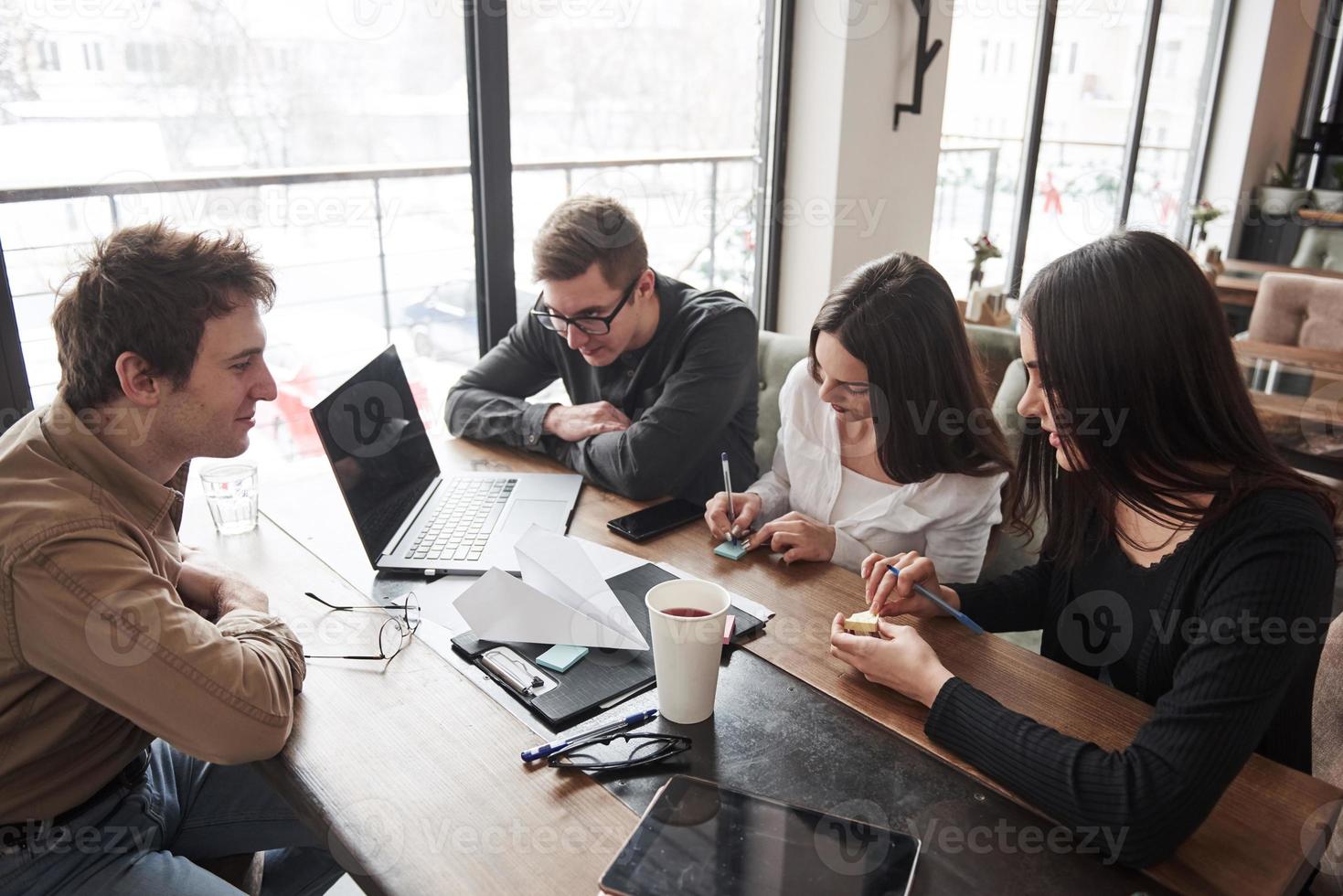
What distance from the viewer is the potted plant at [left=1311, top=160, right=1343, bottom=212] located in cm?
498

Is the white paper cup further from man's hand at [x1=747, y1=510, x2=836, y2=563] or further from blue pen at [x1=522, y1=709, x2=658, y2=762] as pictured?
man's hand at [x1=747, y1=510, x2=836, y2=563]

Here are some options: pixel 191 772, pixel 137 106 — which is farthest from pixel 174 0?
pixel 191 772

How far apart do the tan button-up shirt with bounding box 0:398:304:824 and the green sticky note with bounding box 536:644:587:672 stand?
0.91 feet

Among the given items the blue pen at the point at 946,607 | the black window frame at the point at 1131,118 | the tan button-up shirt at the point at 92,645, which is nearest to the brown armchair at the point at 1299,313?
the black window frame at the point at 1131,118

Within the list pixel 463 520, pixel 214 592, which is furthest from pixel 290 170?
pixel 214 592

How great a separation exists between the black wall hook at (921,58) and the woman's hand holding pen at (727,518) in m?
2.07

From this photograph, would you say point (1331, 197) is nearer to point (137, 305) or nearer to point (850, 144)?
point (850, 144)

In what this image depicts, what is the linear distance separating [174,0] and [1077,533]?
191 centimetres

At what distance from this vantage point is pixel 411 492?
1539 mm

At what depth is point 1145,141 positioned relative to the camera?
500 cm

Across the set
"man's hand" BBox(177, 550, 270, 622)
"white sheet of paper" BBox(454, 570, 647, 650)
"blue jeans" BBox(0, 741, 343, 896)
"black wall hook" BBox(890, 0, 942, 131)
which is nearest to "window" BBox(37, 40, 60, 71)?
"man's hand" BBox(177, 550, 270, 622)

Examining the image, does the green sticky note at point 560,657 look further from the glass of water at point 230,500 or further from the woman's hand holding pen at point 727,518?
the glass of water at point 230,500

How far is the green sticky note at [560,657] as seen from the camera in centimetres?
108

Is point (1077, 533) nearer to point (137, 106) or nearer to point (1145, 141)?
point (137, 106)
